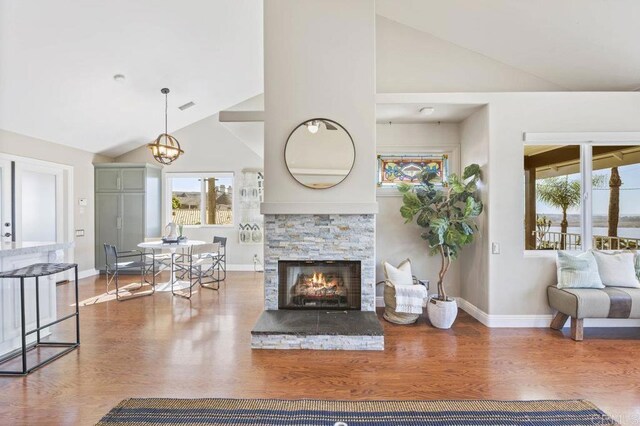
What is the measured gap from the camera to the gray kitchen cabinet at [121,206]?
631 cm

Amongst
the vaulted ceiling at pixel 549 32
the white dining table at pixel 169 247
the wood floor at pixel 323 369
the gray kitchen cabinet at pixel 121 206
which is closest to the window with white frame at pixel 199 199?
the gray kitchen cabinet at pixel 121 206

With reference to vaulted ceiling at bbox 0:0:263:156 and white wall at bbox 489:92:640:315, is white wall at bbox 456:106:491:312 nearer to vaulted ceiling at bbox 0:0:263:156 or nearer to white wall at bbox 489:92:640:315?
white wall at bbox 489:92:640:315

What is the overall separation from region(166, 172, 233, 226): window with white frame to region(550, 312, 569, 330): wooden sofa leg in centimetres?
582

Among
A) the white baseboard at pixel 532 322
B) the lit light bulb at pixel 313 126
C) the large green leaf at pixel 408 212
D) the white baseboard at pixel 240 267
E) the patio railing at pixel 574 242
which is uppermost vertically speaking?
the lit light bulb at pixel 313 126

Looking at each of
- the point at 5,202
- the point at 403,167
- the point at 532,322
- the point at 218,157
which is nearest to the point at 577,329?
the point at 532,322

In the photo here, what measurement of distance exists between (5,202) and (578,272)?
25.4ft

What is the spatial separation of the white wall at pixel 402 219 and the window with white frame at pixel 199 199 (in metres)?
3.85

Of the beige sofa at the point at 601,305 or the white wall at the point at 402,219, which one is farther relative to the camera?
the white wall at the point at 402,219

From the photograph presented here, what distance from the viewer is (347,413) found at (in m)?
2.06

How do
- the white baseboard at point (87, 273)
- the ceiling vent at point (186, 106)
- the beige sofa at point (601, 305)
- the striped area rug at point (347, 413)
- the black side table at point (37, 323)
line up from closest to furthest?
the striped area rug at point (347, 413), the black side table at point (37, 323), the beige sofa at point (601, 305), the ceiling vent at point (186, 106), the white baseboard at point (87, 273)

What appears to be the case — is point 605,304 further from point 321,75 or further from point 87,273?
point 87,273

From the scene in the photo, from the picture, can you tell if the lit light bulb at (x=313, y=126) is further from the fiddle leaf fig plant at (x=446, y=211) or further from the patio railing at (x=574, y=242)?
the patio railing at (x=574, y=242)

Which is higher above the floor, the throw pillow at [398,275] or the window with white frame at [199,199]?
the window with white frame at [199,199]

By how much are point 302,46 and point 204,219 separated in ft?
15.3
